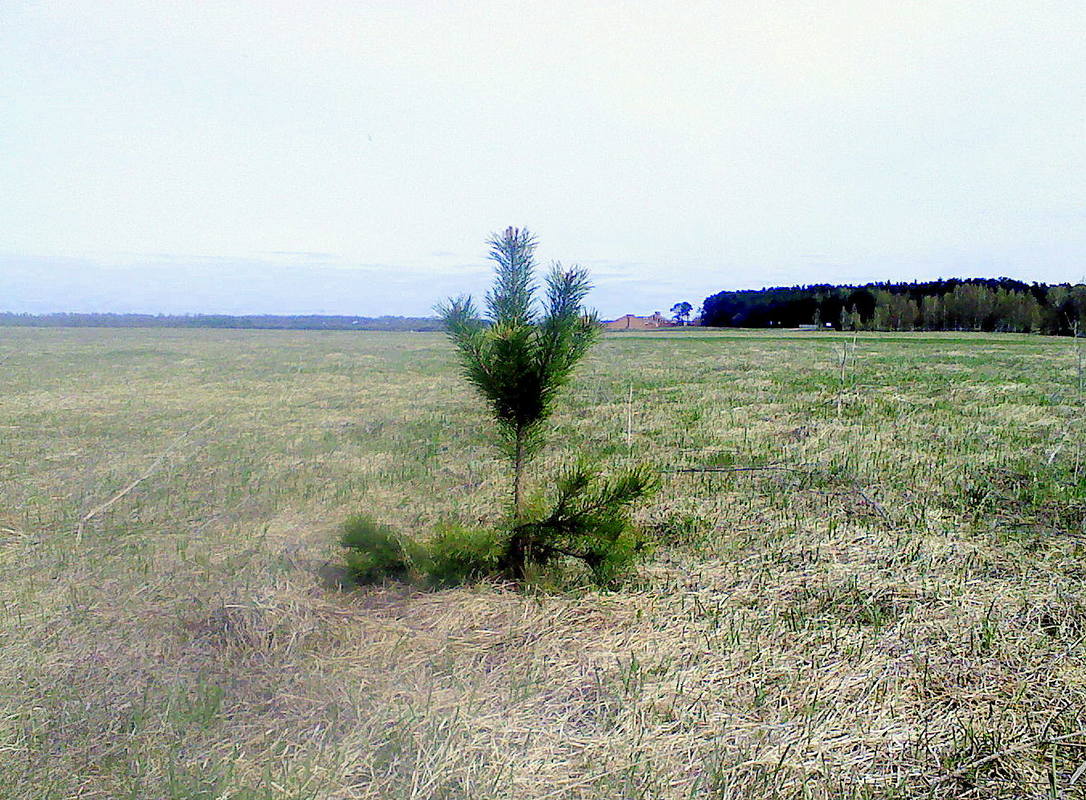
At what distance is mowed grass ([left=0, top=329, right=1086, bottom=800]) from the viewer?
2.04 meters

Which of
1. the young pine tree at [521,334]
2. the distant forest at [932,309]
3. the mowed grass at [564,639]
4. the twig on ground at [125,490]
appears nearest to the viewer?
the mowed grass at [564,639]

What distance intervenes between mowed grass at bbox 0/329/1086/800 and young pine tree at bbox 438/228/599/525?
1044mm

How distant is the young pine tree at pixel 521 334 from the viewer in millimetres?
3123

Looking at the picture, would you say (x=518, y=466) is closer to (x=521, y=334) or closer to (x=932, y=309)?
(x=521, y=334)

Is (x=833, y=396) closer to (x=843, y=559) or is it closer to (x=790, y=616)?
(x=843, y=559)

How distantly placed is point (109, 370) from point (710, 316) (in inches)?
2042

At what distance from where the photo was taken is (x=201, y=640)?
8.87 feet

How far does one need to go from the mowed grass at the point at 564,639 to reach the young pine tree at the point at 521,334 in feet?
3.43

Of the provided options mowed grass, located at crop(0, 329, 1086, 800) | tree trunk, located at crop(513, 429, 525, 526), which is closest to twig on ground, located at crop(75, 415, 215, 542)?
mowed grass, located at crop(0, 329, 1086, 800)

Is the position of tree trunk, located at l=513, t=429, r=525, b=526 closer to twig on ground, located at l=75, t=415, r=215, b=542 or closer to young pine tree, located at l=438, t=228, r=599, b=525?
young pine tree, located at l=438, t=228, r=599, b=525

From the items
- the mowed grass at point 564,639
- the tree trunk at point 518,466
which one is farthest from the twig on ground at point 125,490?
the tree trunk at point 518,466

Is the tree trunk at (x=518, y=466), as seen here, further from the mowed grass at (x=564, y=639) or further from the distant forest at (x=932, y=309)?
the distant forest at (x=932, y=309)

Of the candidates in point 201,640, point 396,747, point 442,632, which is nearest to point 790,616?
point 442,632

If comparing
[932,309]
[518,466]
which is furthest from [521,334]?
[932,309]
